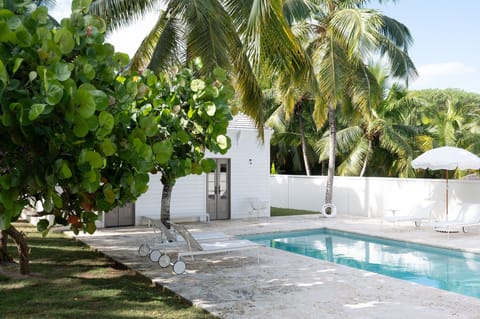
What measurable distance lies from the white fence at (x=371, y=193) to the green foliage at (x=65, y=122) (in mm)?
15026

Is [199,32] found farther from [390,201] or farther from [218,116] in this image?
[390,201]

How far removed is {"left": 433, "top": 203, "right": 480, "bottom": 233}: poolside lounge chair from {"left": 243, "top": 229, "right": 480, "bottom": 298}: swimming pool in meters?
1.47

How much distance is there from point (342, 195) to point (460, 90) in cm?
4905

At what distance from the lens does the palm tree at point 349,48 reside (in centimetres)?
1664

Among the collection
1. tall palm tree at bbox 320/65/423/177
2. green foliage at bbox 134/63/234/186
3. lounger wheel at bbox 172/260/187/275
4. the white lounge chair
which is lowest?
lounger wheel at bbox 172/260/187/275

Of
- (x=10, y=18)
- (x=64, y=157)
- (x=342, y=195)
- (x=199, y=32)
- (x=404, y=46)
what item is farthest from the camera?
(x=342, y=195)

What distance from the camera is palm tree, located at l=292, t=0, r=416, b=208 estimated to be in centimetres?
1664

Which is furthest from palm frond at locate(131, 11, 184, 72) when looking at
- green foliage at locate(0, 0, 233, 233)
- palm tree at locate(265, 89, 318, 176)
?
palm tree at locate(265, 89, 318, 176)

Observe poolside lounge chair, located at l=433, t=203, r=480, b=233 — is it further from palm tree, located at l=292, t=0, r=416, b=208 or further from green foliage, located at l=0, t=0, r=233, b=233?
green foliage, located at l=0, t=0, r=233, b=233

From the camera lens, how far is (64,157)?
8.40 ft

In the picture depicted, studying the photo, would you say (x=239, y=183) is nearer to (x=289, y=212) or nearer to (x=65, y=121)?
(x=289, y=212)

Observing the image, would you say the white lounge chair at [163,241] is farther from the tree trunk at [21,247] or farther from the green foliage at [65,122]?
the green foliage at [65,122]

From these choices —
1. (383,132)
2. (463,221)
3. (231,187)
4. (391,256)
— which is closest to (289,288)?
(391,256)

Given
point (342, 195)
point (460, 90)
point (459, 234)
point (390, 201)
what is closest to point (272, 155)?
point (342, 195)
